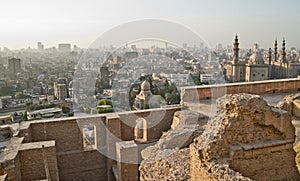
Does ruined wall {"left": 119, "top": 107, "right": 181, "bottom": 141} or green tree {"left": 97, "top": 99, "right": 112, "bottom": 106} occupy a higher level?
ruined wall {"left": 119, "top": 107, "right": 181, "bottom": 141}

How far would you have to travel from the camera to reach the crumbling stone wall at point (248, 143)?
351cm

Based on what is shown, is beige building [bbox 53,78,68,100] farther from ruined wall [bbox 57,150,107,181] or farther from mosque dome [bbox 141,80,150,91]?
ruined wall [bbox 57,150,107,181]

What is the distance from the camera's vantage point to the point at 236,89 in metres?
8.84

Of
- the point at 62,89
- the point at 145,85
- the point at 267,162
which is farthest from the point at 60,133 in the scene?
the point at 62,89

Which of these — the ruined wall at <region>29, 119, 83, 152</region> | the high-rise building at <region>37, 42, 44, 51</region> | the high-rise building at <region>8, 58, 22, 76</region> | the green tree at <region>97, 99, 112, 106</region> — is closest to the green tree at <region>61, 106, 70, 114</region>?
the green tree at <region>97, 99, 112, 106</region>

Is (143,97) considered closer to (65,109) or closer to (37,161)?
(37,161)

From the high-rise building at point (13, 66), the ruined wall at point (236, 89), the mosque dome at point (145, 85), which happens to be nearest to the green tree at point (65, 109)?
the mosque dome at point (145, 85)

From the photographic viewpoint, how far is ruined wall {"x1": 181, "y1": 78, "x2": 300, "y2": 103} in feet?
27.9

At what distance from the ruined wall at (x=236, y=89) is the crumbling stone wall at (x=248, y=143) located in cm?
454

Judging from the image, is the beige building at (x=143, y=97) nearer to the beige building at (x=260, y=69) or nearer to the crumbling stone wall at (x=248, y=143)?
the crumbling stone wall at (x=248, y=143)

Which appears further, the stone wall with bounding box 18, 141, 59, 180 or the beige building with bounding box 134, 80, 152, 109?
the beige building with bounding box 134, 80, 152, 109

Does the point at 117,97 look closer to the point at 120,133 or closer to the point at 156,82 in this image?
the point at 120,133

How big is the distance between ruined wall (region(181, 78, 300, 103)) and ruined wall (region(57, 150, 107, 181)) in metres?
3.20

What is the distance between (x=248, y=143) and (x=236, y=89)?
5.44m
